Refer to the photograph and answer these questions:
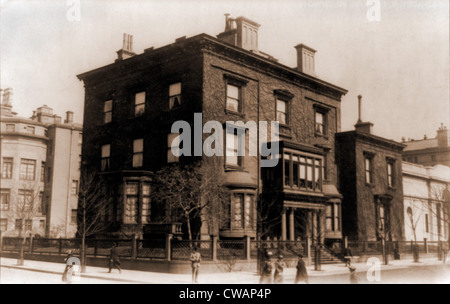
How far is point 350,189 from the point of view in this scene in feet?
125

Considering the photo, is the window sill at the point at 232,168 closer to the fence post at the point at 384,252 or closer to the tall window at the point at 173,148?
the tall window at the point at 173,148

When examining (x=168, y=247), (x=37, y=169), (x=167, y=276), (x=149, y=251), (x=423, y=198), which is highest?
(x=37, y=169)

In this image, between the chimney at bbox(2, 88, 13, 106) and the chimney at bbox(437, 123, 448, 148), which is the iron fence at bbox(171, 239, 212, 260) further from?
the chimney at bbox(437, 123, 448, 148)

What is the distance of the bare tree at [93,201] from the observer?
30.0 meters

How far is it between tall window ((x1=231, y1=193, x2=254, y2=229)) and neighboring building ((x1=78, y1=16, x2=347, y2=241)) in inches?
2.3

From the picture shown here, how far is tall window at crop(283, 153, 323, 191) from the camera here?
30767 mm

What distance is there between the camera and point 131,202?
29031 mm

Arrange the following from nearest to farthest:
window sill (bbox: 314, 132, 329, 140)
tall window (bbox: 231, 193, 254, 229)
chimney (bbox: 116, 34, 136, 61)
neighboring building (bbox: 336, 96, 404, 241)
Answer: tall window (bbox: 231, 193, 254, 229), chimney (bbox: 116, 34, 136, 61), window sill (bbox: 314, 132, 329, 140), neighboring building (bbox: 336, 96, 404, 241)

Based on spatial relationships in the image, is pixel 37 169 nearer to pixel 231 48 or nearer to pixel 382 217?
pixel 231 48

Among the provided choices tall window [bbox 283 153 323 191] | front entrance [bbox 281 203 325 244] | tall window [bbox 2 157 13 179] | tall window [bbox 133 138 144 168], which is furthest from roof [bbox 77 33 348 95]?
front entrance [bbox 281 203 325 244]

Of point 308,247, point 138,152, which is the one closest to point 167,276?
point 308,247

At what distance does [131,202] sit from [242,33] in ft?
42.5
